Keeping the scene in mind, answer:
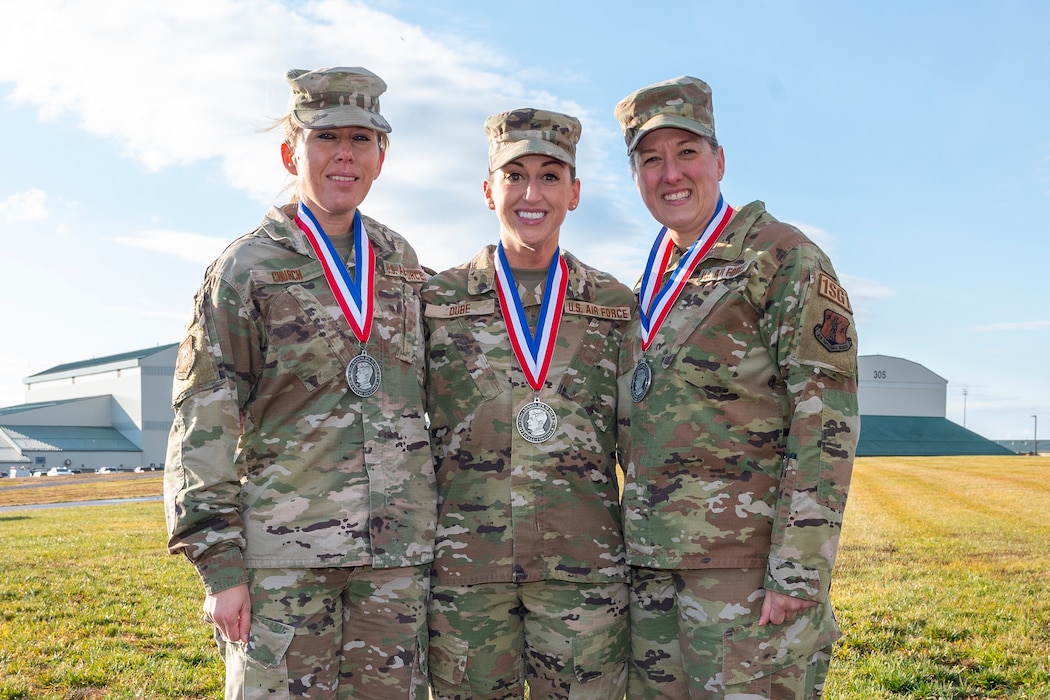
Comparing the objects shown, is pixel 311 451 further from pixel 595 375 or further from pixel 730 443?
pixel 730 443

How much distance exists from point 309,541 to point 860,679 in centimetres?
413

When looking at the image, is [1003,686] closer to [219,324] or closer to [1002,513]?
[219,324]

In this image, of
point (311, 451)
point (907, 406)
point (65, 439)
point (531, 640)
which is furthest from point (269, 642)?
point (907, 406)

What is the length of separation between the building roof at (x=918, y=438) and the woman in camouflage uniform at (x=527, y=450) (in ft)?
199

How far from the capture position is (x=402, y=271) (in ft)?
12.0

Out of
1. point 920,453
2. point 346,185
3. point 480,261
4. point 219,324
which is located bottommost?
point 920,453

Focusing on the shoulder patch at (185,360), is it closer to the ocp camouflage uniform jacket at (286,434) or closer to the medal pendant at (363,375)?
the ocp camouflage uniform jacket at (286,434)

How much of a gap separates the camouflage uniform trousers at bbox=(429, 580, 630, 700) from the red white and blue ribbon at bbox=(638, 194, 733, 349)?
116 cm

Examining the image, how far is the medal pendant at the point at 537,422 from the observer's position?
11.6 feet

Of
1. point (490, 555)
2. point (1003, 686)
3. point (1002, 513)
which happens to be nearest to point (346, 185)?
point (490, 555)

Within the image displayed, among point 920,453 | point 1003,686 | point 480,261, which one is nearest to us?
point 480,261

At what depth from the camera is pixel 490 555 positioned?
3.45 metres

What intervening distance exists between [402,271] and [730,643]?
2.08 m

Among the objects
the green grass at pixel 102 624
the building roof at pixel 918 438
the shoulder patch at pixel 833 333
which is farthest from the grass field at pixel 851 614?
the building roof at pixel 918 438
